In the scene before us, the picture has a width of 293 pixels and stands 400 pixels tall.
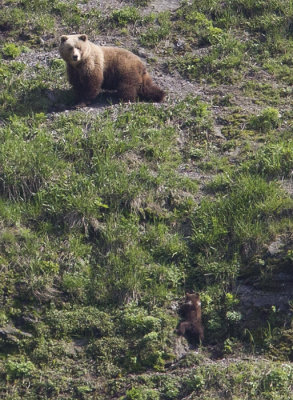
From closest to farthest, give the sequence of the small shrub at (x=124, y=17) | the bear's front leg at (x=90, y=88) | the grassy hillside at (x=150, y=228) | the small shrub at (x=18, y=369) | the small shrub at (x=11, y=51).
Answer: the small shrub at (x=18, y=369)
the grassy hillside at (x=150, y=228)
the bear's front leg at (x=90, y=88)
the small shrub at (x=11, y=51)
the small shrub at (x=124, y=17)

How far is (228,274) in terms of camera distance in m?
8.68

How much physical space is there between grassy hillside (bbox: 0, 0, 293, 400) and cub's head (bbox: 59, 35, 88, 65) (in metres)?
0.51

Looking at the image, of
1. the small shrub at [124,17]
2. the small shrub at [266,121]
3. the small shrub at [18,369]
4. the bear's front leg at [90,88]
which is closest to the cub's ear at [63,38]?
the bear's front leg at [90,88]

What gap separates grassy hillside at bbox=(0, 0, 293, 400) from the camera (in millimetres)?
7844

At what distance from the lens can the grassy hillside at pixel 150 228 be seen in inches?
309

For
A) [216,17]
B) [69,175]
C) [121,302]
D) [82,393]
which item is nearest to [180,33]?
[216,17]

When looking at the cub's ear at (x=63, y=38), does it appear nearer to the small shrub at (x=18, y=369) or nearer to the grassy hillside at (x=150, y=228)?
the grassy hillside at (x=150, y=228)

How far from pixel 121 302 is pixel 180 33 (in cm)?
631

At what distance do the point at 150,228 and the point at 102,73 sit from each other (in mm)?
3254

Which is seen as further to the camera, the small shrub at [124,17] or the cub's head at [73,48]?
the small shrub at [124,17]

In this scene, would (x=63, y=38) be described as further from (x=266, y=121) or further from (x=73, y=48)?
(x=266, y=121)

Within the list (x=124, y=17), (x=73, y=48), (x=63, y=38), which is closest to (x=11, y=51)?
(x=63, y=38)

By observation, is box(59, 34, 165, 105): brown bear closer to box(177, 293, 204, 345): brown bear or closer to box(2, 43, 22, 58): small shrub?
box(2, 43, 22, 58): small shrub

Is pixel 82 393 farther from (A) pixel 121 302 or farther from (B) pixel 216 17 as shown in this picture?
(B) pixel 216 17
